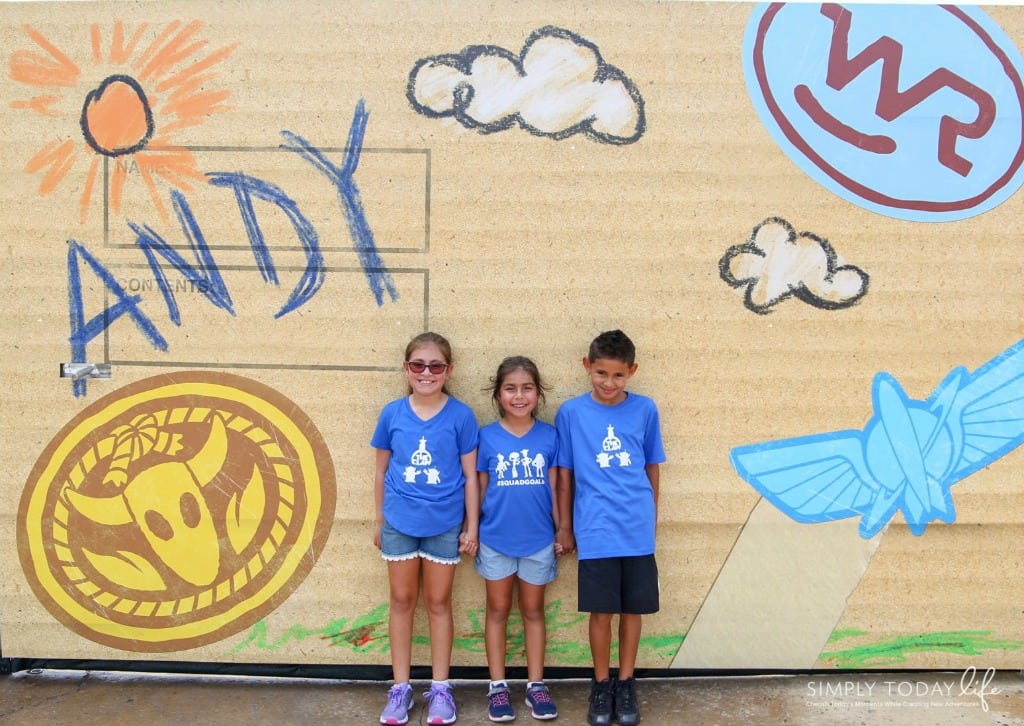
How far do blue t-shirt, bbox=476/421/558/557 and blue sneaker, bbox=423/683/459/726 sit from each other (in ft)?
1.88

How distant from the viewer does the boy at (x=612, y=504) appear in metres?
3.28

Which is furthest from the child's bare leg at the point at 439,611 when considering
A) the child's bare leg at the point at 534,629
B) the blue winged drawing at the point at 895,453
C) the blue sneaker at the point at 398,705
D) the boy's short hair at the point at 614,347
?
the blue winged drawing at the point at 895,453

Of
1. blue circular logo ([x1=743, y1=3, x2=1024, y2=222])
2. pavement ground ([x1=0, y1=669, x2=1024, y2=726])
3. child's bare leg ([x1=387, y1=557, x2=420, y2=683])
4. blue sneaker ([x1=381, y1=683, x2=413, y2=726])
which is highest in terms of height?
blue circular logo ([x1=743, y1=3, x2=1024, y2=222])

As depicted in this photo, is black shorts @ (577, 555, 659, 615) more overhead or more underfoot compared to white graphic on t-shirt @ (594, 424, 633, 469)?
→ more underfoot

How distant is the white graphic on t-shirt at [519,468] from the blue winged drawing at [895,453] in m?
0.81

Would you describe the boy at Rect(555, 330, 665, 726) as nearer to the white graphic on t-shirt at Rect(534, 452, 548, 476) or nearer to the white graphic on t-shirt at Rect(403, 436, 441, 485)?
the white graphic on t-shirt at Rect(534, 452, 548, 476)

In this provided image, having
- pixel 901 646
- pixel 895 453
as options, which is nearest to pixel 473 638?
pixel 901 646

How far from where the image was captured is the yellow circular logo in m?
3.58

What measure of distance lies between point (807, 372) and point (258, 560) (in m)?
2.33

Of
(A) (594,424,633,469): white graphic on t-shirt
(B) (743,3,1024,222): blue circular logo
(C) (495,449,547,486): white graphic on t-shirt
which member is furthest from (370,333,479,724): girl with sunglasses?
(B) (743,3,1024,222): blue circular logo

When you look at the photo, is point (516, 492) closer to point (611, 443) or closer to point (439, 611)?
point (611, 443)

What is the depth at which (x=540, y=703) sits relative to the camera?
11.0 feet

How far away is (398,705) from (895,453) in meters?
2.17

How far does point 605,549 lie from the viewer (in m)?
3.27
